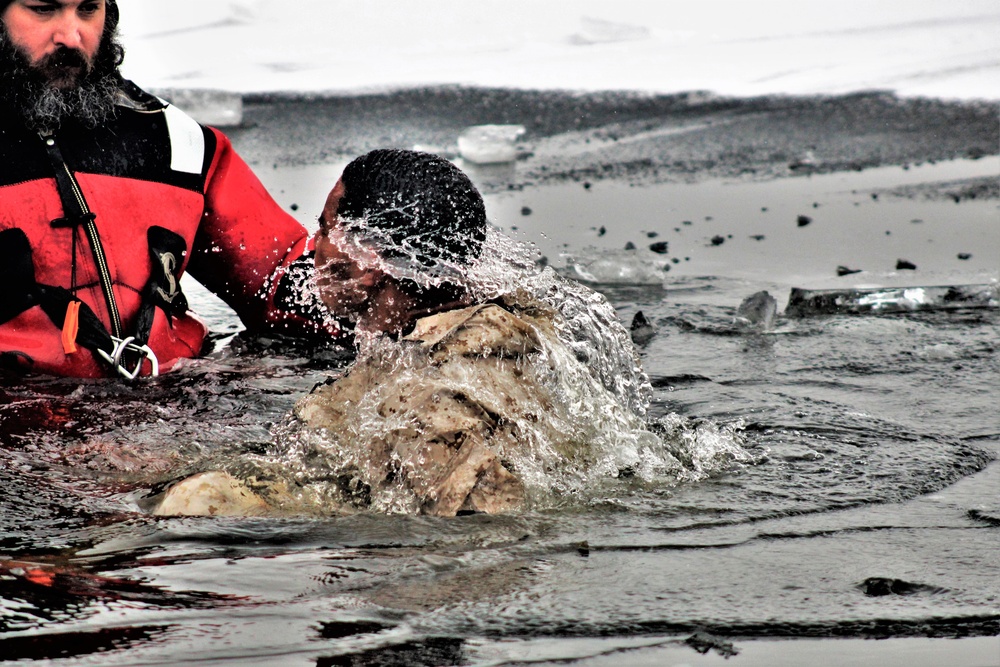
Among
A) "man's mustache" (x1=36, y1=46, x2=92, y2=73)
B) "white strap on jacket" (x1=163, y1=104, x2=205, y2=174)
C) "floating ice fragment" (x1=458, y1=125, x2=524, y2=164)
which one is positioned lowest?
"white strap on jacket" (x1=163, y1=104, x2=205, y2=174)

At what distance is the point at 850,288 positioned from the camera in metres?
5.45

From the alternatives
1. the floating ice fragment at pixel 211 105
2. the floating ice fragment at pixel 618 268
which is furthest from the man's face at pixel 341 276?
the floating ice fragment at pixel 211 105

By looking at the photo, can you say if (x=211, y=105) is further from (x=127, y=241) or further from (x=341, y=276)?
(x=341, y=276)

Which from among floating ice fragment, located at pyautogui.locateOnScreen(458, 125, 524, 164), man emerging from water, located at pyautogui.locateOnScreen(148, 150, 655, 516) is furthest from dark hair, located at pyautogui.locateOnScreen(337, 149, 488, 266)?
floating ice fragment, located at pyautogui.locateOnScreen(458, 125, 524, 164)

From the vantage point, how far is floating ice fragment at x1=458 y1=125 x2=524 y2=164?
8.71 m

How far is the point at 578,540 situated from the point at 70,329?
6.43ft

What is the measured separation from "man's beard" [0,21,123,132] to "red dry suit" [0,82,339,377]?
45 millimetres

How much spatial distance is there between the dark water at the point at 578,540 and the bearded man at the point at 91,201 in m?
0.15

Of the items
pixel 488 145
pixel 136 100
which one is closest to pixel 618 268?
pixel 136 100

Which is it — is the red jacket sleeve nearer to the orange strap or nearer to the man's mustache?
the man's mustache

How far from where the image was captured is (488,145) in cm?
874

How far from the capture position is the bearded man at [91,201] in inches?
152

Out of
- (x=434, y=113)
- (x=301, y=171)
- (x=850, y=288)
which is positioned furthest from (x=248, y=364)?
(x=434, y=113)

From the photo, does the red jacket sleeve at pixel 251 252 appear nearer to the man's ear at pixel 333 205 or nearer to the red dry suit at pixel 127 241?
the red dry suit at pixel 127 241
